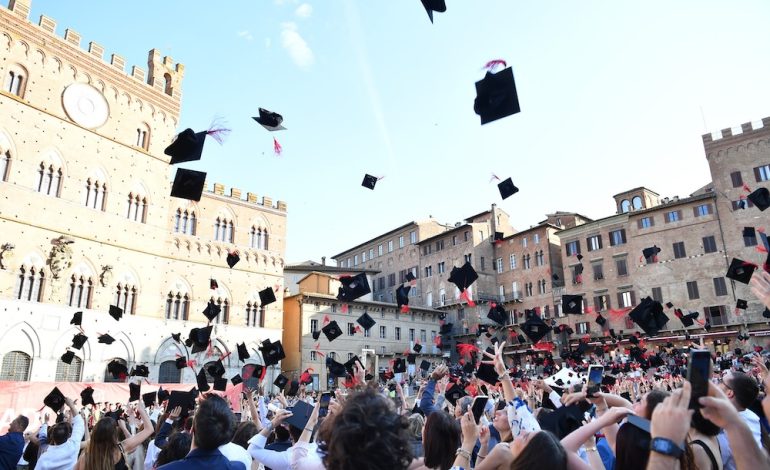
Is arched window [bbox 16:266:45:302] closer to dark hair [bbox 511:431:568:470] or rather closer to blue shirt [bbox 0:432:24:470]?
blue shirt [bbox 0:432:24:470]

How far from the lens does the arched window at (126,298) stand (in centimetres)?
2978

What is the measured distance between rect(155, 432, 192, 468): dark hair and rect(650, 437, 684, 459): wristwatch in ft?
12.3

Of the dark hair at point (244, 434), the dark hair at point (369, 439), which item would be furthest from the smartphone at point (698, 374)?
the dark hair at point (244, 434)

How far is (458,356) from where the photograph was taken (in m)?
49.9

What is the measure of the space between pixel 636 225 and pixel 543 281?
9613 millimetres

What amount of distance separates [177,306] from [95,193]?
337 inches

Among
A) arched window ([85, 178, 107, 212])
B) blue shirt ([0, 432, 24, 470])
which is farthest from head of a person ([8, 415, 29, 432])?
arched window ([85, 178, 107, 212])

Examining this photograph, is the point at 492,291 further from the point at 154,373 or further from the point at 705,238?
the point at 154,373

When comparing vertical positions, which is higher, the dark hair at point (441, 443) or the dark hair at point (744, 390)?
the dark hair at point (744, 390)

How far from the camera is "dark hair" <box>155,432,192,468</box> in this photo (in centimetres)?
427

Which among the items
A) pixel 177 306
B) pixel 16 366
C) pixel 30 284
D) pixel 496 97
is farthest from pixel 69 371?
pixel 496 97

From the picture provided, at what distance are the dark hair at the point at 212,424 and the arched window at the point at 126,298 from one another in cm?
2991

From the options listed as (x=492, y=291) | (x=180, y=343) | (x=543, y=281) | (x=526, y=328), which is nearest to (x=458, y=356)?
(x=492, y=291)

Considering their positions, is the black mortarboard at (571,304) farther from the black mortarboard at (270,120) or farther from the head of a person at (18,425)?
the head of a person at (18,425)
